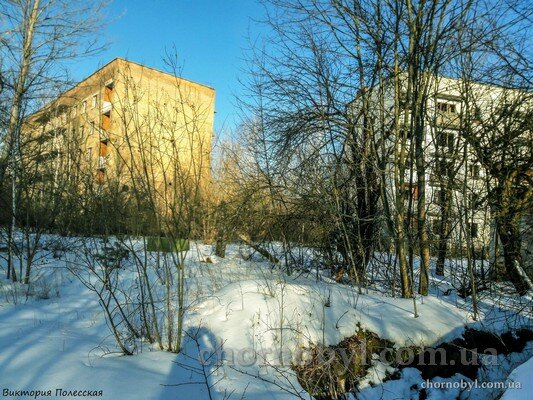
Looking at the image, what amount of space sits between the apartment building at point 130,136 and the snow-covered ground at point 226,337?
5.45 ft

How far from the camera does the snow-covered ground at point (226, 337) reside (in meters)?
3.10

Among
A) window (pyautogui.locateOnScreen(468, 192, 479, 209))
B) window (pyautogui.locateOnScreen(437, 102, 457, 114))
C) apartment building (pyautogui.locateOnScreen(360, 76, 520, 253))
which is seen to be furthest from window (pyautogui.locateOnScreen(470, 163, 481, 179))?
window (pyautogui.locateOnScreen(437, 102, 457, 114))

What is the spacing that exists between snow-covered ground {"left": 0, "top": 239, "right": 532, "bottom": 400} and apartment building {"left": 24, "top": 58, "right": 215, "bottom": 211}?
1.66 m

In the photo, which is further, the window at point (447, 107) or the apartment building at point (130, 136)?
the window at point (447, 107)

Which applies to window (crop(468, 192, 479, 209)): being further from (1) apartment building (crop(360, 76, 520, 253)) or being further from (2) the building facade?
(2) the building facade

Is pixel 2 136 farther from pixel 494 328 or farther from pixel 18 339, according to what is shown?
pixel 494 328

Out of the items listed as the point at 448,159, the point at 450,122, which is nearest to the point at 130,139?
the point at 450,122

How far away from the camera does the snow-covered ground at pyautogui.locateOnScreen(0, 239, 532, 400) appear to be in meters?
3.10

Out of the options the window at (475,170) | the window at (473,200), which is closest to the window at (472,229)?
the window at (473,200)

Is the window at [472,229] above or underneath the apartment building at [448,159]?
underneath

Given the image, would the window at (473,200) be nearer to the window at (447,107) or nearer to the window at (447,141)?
the window at (447,141)

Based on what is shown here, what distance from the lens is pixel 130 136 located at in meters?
4.01

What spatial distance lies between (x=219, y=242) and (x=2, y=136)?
5152mm

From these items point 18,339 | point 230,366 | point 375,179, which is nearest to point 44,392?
point 18,339
